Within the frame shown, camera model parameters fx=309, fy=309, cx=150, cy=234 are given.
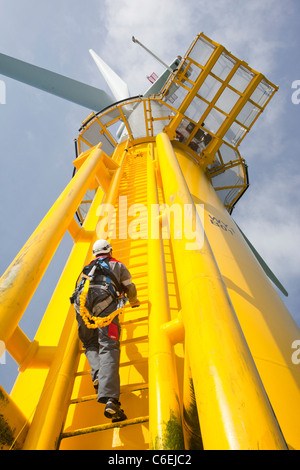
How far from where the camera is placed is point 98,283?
265 cm

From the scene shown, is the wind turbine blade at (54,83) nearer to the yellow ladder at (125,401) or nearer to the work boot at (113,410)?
the yellow ladder at (125,401)

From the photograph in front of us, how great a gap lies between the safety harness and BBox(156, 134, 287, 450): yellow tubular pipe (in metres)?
0.97

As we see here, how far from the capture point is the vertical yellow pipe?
1.58 metres

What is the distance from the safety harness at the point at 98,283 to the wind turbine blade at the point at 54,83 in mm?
9539

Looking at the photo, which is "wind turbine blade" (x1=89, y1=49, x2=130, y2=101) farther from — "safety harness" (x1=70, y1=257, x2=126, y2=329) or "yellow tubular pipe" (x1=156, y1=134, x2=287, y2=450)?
"yellow tubular pipe" (x1=156, y1=134, x2=287, y2=450)

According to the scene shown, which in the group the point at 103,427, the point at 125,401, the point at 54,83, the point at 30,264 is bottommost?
the point at 103,427

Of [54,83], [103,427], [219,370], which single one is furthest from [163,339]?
[54,83]

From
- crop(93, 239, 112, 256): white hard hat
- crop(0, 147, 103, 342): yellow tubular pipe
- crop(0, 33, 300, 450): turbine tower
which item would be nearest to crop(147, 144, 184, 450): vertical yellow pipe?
crop(0, 33, 300, 450): turbine tower

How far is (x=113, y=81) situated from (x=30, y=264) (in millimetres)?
14132

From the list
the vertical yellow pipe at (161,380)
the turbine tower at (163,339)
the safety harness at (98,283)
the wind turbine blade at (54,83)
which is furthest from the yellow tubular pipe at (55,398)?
the wind turbine blade at (54,83)

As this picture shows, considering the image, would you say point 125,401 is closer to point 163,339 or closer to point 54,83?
point 163,339

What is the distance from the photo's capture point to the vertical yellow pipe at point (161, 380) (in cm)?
158
